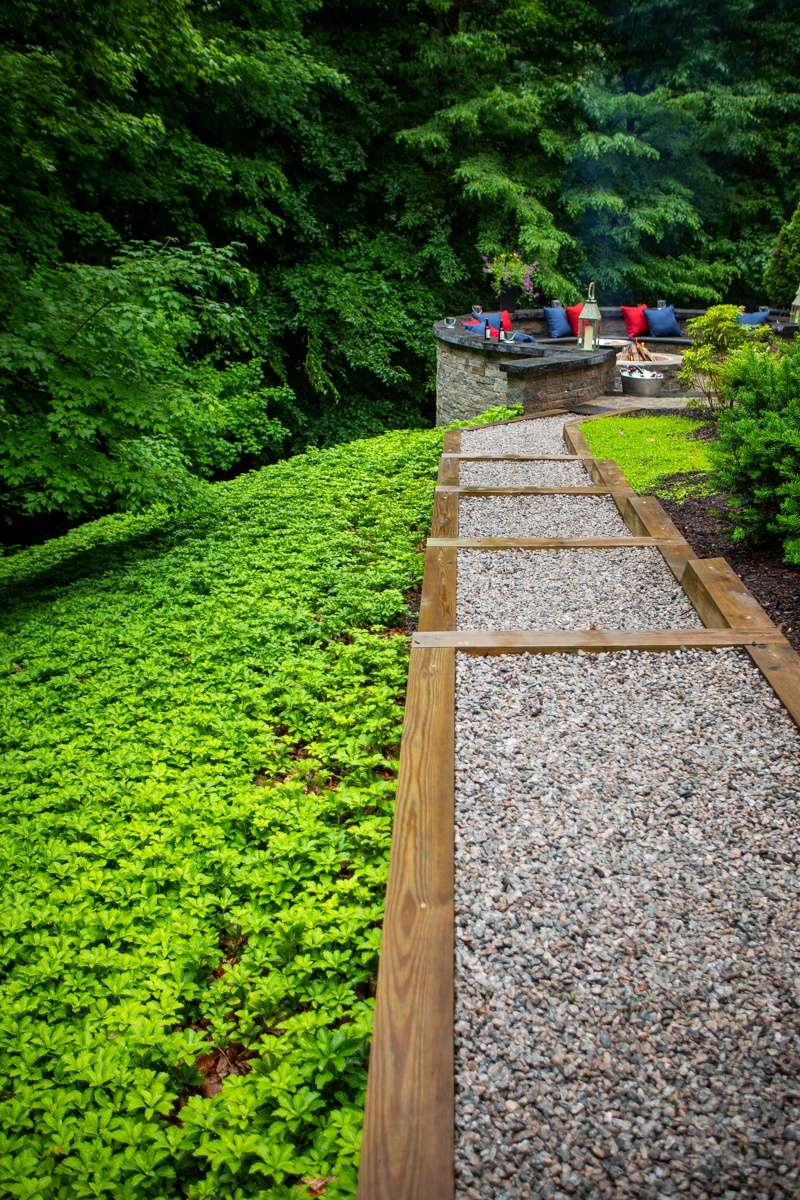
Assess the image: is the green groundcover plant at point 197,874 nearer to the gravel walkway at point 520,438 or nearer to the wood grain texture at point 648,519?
the wood grain texture at point 648,519

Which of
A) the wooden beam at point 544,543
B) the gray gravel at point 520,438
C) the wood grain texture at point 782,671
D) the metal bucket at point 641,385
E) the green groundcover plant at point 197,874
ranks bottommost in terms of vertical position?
the green groundcover plant at point 197,874

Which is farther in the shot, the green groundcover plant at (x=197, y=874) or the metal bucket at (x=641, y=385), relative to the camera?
the metal bucket at (x=641, y=385)

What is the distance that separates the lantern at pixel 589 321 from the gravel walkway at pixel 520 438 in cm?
188

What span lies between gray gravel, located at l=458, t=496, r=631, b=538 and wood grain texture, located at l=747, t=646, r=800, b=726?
1.89 m

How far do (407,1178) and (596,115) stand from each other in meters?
18.0

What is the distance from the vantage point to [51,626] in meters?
5.18

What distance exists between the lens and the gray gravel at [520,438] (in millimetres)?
7980

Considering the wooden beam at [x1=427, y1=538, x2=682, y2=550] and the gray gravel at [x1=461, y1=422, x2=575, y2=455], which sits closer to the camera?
the wooden beam at [x1=427, y1=538, x2=682, y2=550]

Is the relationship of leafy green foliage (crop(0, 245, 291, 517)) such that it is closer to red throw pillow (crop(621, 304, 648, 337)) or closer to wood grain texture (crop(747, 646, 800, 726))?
wood grain texture (crop(747, 646, 800, 726))

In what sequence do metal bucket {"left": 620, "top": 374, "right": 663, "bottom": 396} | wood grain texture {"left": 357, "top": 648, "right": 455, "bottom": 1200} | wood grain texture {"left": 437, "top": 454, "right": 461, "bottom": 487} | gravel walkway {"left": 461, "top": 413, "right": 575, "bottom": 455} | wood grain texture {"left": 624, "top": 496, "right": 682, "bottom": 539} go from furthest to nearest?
metal bucket {"left": 620, "top": 374, "right": 663, "bottom": 396} < gravel walkway {"left": 461, "top": 413, "right": 575, "bottom": 455} < wood grain texture {"left": 437, "top": 454, "right": 461, "bottom": 487} < wood grain texture {"left": 624, "top": 496, "right": 682, "bottom": 539} < wood grain texture {"left": 357, "top": 648, "right": 455, "bottom": 1200}

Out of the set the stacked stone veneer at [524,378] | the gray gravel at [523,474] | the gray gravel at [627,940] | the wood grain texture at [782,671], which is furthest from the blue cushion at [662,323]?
the gray gravel at [627,940]

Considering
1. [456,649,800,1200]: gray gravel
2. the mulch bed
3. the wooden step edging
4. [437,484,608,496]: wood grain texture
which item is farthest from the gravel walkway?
[456,649,800,1200]: gray gravel

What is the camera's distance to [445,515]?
5.66m

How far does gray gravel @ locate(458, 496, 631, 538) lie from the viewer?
5.42 m
